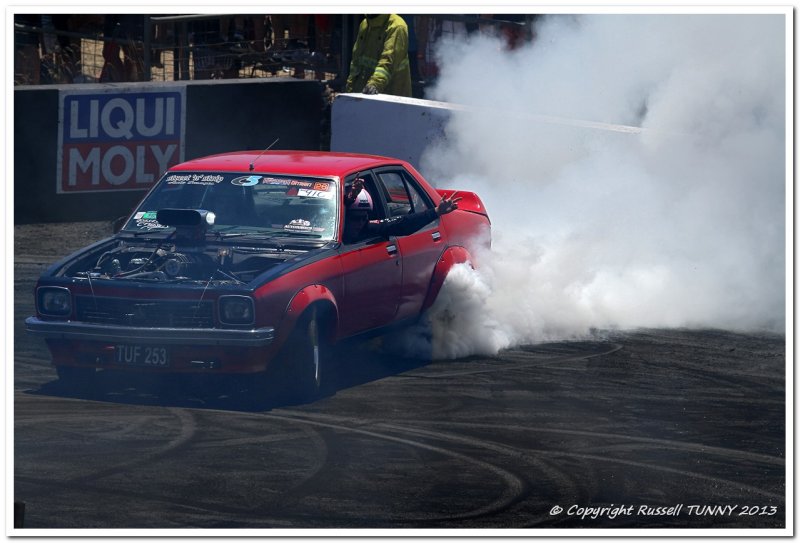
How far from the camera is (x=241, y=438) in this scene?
7035 millimetres

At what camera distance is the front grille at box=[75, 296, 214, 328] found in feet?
24.7

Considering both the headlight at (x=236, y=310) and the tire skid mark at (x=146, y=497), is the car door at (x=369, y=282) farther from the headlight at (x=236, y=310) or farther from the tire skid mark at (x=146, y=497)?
the tire skid mark at (x=146, y=497)

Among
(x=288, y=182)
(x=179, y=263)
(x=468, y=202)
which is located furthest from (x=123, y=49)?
(x=179, y=263)

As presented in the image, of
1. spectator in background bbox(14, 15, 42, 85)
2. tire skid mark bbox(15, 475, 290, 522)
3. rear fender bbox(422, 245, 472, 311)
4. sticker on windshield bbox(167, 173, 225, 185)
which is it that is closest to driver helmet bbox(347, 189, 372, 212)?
rear fender bbox(422, 245, 472, 311)

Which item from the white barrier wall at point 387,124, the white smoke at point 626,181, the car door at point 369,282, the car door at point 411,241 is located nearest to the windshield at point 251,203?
the car door at point 369,282

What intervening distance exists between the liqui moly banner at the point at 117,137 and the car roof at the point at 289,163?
4444 millimetres

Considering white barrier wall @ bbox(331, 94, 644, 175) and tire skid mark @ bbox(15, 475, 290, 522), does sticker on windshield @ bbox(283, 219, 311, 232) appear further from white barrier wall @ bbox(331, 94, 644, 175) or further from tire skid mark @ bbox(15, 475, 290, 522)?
white barrier wall @ bbox(331, 94, 644, 175)

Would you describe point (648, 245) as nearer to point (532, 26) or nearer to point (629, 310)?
point (629, 310)

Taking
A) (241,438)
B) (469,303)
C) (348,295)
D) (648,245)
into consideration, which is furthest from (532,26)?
(241,438)

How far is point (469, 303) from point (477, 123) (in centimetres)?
442

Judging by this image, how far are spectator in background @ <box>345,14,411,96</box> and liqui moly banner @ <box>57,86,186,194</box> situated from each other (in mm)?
1902

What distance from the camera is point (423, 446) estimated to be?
23.1 ft

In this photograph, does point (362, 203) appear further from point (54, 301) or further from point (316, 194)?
point (54, 301)

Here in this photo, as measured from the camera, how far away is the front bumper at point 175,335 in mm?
7438
